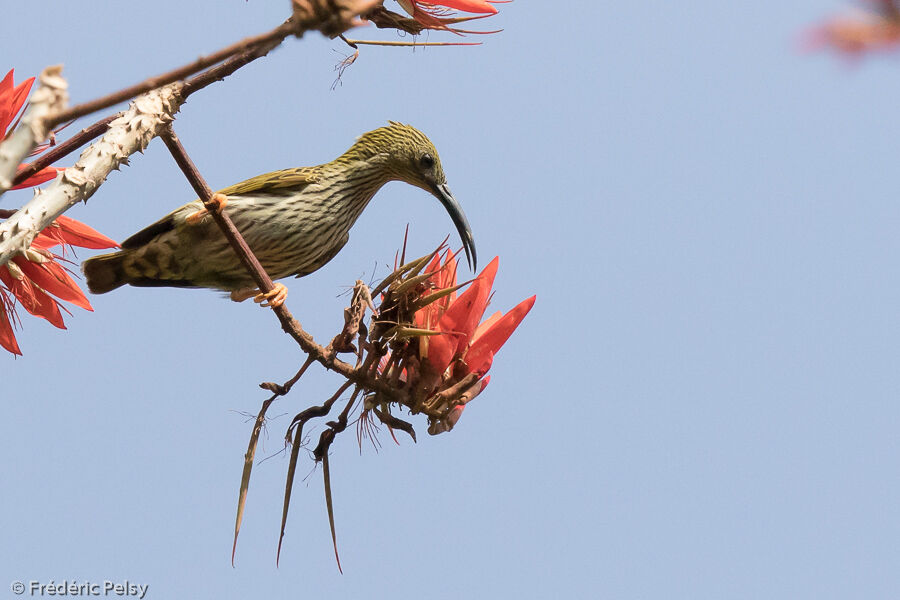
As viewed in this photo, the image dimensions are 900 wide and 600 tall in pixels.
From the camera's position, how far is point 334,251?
4316 millimetres

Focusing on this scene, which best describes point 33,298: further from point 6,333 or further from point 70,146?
point 70,146

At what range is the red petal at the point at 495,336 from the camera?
2.34m

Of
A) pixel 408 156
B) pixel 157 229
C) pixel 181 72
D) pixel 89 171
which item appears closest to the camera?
pixel 181 72

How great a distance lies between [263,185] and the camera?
4.10 metres

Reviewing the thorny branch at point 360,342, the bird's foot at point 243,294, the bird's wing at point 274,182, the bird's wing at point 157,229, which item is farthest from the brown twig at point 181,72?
the bird's wing at point 274,182

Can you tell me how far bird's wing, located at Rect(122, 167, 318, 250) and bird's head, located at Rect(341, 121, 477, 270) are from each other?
297 mm

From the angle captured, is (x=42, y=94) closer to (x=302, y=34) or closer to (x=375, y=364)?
(x=302, y=34)

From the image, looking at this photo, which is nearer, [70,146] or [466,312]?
[70,146]

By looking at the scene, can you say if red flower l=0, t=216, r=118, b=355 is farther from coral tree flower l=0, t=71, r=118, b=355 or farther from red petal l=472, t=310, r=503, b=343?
red petal l=472, t=310, r=503, b=343

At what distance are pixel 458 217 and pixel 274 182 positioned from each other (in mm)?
827

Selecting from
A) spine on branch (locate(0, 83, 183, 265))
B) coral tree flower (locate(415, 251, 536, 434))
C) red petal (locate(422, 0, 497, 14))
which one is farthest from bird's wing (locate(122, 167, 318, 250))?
spine on branch (locate(0, 83, 183, 265))

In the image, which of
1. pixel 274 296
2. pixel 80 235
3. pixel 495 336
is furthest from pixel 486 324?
pixel 80 235

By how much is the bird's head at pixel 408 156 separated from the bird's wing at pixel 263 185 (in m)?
0.30

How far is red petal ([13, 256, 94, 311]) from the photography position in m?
2.20
